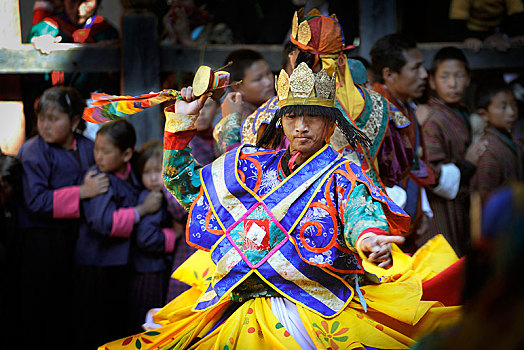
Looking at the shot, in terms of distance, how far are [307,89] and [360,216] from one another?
575 mm

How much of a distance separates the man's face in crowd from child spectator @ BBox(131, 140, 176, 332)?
1.80m

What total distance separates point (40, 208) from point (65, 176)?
0.34 meters

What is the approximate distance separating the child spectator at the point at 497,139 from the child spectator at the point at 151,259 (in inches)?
98.7

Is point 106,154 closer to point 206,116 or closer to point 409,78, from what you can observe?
point 206,116

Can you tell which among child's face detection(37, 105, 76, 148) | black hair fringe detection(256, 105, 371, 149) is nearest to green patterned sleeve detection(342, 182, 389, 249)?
black hair fringe detection(256, 105, 371, 149)

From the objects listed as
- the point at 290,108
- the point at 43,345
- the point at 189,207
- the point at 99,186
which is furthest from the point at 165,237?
the point at 290,108

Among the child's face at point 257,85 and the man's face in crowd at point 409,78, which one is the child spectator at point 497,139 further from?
the child's face at point 257,85

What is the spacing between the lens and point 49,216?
4980 millimetres

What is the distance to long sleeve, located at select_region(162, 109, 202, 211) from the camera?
319 centimetres

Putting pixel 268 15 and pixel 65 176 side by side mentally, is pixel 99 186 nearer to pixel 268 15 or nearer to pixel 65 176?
pixel 65 176

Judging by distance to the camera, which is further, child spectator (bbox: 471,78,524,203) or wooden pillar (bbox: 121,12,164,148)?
child spectator (bbox: 471,78,524,203)

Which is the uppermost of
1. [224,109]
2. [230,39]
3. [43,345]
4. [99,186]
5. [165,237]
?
[230,39]

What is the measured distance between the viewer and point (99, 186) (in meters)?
5.05

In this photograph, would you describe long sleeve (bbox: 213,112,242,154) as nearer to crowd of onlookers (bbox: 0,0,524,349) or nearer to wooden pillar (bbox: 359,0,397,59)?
crowd of onlookers (bbox: 0,0,524,349)
